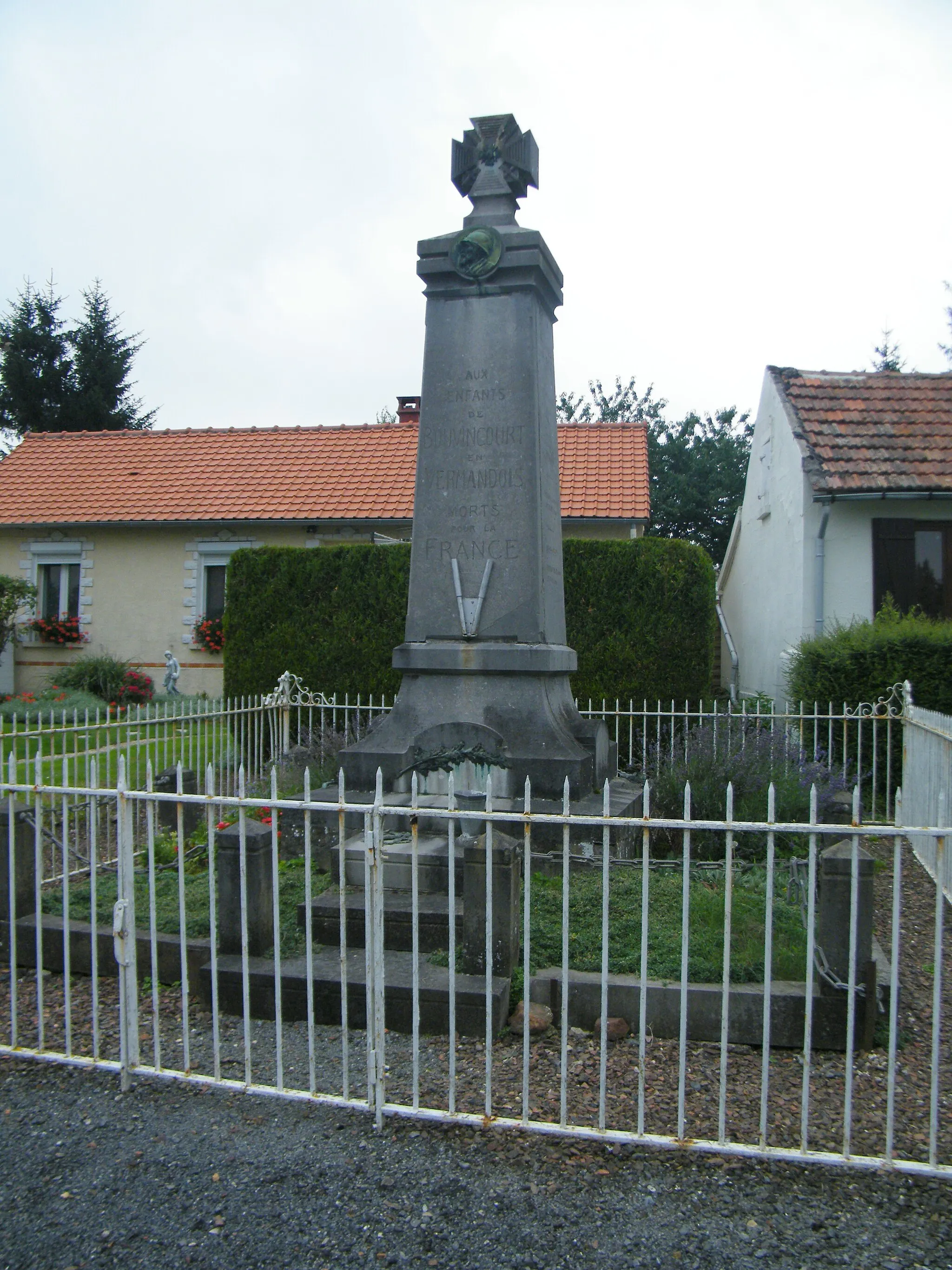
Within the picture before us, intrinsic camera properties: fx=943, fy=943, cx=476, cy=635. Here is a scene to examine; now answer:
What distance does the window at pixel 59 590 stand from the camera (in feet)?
58.4

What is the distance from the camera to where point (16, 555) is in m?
18.2

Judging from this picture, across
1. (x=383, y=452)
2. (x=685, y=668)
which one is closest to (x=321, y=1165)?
(x=685, y=668)

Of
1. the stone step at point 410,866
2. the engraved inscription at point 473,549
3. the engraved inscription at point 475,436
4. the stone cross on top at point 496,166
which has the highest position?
the stone cross on top at point 496,166

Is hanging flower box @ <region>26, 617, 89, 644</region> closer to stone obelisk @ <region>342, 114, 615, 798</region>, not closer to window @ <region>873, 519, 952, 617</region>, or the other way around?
stone obelisk @ <region>342, 114, 615, 798</region>

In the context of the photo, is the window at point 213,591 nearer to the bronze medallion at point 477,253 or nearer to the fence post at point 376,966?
the bronze medallion at point 477,253

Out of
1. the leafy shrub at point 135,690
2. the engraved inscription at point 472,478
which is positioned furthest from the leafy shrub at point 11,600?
the engraved inscription at point 472,478

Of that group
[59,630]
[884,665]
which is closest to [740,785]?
[884,665]

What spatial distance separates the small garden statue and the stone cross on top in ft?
37.4

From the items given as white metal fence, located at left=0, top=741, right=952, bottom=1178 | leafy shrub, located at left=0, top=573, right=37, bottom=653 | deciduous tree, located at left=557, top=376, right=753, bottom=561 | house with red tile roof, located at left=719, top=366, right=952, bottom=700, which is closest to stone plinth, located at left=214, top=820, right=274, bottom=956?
white metal fence, located at left=0, top=741, right=952, bottom=1178

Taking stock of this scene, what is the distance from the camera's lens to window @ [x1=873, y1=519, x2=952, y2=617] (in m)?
11.7

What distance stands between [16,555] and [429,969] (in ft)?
54.9

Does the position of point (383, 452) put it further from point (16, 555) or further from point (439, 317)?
point (439, 317)

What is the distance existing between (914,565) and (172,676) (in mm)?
11853

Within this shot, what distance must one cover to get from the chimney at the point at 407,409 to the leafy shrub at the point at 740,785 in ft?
43.0
